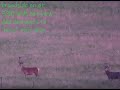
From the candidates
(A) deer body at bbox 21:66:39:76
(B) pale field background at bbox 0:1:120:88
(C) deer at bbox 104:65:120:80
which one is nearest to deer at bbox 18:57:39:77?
(A) deer body at bbox 21:66:39:76

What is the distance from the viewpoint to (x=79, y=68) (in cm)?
1009

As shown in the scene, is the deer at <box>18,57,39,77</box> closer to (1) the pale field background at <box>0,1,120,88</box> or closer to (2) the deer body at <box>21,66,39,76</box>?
(2) the deer body at <box>21,66,39,76</box>

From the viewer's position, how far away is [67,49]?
416 inches

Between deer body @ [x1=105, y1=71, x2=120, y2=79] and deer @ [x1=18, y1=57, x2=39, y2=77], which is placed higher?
deer @ [x1=18, y1=57, x2=39, y2=77]

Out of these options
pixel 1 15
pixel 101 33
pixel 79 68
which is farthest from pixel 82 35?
pixel 1 15

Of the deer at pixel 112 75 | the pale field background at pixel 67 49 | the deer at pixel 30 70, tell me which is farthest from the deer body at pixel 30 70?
the deer at pixel 112 75

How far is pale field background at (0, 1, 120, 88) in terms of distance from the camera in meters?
9.36

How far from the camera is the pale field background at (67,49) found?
9.36 meters

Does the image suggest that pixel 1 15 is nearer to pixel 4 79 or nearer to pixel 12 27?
pixel 12 27

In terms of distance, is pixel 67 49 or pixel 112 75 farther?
pixel 67 49

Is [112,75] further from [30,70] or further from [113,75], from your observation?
[30,70]

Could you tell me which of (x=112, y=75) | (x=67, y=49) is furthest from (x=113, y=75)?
(x=67, y=49)

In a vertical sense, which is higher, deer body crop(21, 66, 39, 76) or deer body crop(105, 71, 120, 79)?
deer body crop(21, 66, 39, 76)

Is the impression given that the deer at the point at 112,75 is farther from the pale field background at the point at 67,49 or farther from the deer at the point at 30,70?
the deer at the point at 30,70
